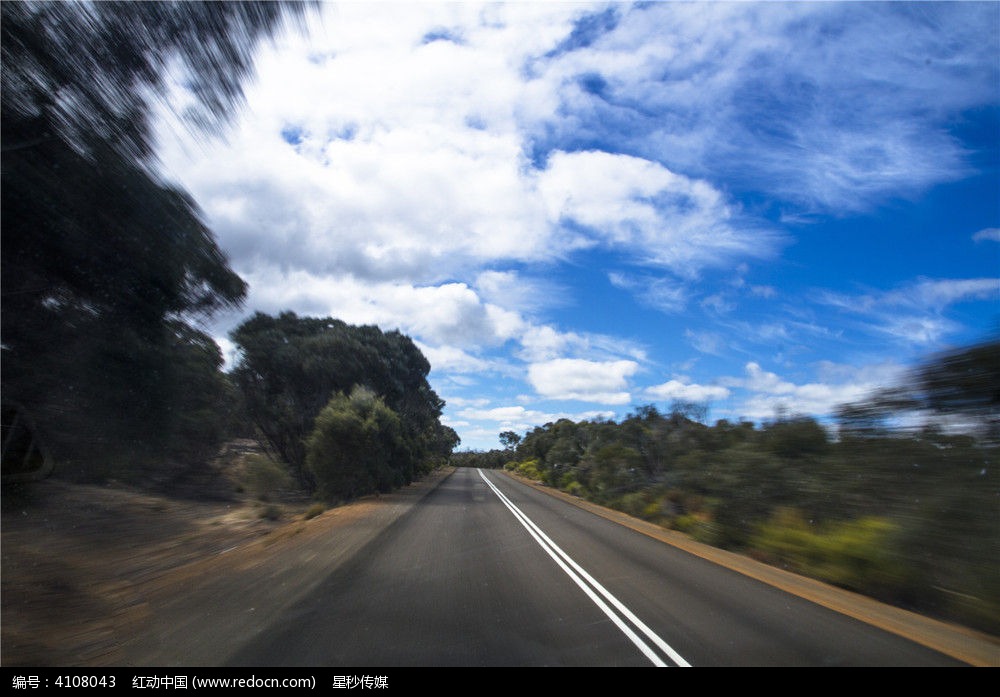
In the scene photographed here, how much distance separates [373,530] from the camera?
14.0 m

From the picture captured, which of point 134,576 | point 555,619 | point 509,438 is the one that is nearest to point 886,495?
point 555,619

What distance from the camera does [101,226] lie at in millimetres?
6707

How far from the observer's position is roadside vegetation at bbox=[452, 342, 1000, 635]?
7.48m

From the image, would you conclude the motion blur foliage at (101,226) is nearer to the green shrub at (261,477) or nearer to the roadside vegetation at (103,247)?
the roadside vegetation at (103,247)

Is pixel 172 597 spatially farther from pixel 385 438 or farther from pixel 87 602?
pixel 385 438

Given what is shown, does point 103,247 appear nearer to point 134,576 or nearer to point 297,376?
point 134,576

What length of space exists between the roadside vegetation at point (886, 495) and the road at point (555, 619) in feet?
6.62

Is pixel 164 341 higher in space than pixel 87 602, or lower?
higher

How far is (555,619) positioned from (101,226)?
7.29 m

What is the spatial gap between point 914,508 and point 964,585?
154cm

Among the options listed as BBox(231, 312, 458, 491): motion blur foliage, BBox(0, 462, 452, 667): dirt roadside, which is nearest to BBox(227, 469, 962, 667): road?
BBox(0, 462, 452, 667): dirt roadside

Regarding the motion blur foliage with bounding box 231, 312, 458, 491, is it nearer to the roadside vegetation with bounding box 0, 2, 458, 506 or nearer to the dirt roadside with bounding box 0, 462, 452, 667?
the dirt roadside with bounding box 0, 462, 452, 667
